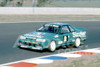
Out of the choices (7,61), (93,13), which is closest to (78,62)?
(7,61)

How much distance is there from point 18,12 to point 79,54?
24000 mm

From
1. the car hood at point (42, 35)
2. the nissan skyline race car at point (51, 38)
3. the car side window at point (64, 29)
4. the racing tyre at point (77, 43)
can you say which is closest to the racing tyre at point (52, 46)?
the nissan skyline race car at point (51, 38)

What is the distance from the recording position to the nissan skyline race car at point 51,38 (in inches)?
455

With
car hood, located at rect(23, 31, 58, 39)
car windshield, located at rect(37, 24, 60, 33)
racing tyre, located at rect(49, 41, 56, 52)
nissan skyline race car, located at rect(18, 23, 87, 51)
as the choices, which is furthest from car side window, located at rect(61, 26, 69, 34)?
racing tyre, located at rect(49, 41, 56, 52)

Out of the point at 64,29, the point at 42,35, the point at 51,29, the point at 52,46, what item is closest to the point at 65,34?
the point at 64,29

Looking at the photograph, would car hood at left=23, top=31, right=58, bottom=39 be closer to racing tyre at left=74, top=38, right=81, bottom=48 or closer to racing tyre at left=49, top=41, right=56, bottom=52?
racing tyre at left=49, top=41, right=56, bottom=52

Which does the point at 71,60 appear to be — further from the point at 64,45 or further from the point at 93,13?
the point at 93,13

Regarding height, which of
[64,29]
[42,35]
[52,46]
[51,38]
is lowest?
[52,46]

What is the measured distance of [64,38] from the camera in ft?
41.9

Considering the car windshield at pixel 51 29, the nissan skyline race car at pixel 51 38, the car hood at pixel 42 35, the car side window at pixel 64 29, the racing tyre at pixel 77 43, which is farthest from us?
the racing tyre at pixel 77 43

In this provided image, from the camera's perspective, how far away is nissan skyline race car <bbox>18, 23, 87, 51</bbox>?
11.5 m

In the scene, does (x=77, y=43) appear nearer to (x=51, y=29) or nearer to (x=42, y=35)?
(x=51, y=29)

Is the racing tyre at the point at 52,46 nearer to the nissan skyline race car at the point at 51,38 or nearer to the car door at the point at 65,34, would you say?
the nissan skyline race car at the point at 51,38

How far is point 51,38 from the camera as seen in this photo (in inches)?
464
